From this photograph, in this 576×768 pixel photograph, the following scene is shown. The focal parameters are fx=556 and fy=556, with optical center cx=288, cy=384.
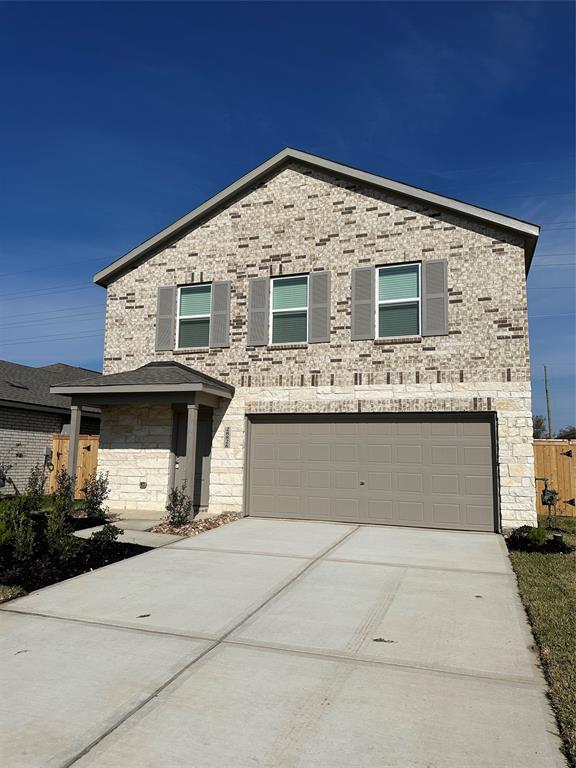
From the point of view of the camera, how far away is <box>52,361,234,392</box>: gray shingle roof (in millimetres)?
12062

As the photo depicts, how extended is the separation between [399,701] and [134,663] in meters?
2.05

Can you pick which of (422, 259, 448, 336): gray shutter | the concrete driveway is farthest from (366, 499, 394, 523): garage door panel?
the concrete driveway

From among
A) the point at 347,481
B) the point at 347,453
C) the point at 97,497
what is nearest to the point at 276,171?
the point at 347,453

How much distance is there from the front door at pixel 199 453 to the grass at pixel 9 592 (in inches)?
266

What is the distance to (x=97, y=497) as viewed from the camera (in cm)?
1248

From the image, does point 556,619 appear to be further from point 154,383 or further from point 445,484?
point 154,383

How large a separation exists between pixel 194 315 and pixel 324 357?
3.58 meters

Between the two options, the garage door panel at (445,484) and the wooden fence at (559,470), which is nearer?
the garage door panel at (445,484)

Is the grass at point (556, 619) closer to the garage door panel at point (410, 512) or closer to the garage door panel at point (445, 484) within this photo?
the garage door panel at point (445, 484)

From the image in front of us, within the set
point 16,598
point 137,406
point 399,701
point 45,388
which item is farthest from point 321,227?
point 45,388

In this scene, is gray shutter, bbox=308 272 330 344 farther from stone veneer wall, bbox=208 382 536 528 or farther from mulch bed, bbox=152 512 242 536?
mulch bed, bbox=152 512 242 536

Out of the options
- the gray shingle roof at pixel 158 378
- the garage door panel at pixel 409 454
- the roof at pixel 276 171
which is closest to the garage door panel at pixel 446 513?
the garage door panel at pixel 409 454

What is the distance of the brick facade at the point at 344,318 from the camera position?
1145 cm

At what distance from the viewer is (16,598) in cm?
619
